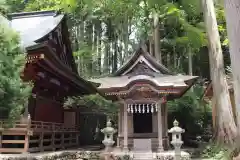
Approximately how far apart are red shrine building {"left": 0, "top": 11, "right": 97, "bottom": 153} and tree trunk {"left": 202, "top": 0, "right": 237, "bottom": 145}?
5587 millimetres

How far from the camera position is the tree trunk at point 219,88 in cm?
1043

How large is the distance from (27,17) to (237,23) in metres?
13.2

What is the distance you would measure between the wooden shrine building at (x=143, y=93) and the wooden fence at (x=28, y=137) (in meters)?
2.83

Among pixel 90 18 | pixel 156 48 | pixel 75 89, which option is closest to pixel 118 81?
pixel 75 89

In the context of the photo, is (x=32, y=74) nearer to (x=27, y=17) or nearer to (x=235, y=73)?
(x=27, y=17)

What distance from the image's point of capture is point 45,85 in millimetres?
12781

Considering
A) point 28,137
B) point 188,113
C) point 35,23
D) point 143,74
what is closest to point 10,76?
point 28,137

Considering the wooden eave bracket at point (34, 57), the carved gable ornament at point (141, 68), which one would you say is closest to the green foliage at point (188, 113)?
the carved gable ornament at point (141, 68)

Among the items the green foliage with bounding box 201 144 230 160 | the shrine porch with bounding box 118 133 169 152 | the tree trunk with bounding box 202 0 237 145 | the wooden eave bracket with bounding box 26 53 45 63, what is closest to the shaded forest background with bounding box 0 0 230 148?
the tree trunk with bounding box 202 0 237 145

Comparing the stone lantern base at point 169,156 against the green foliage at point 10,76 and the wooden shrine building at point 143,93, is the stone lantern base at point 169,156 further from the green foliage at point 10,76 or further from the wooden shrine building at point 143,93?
the green foliage at point 10,76

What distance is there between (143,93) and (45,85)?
442 cm

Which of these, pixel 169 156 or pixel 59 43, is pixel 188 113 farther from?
pixel 59 43

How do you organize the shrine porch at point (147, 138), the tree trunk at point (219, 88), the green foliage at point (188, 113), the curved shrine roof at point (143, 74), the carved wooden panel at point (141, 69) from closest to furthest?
the tree trunk at point (219, 88)
the curved shrine roof at point (143, 74)
the shrine porch at point (147, 138)
the carved wooden panel at point (141, 69)
the green foliage at point (188, 113)

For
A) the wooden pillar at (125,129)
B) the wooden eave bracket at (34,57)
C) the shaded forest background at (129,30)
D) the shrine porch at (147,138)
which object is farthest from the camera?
the shaded forest background at (129,30)
